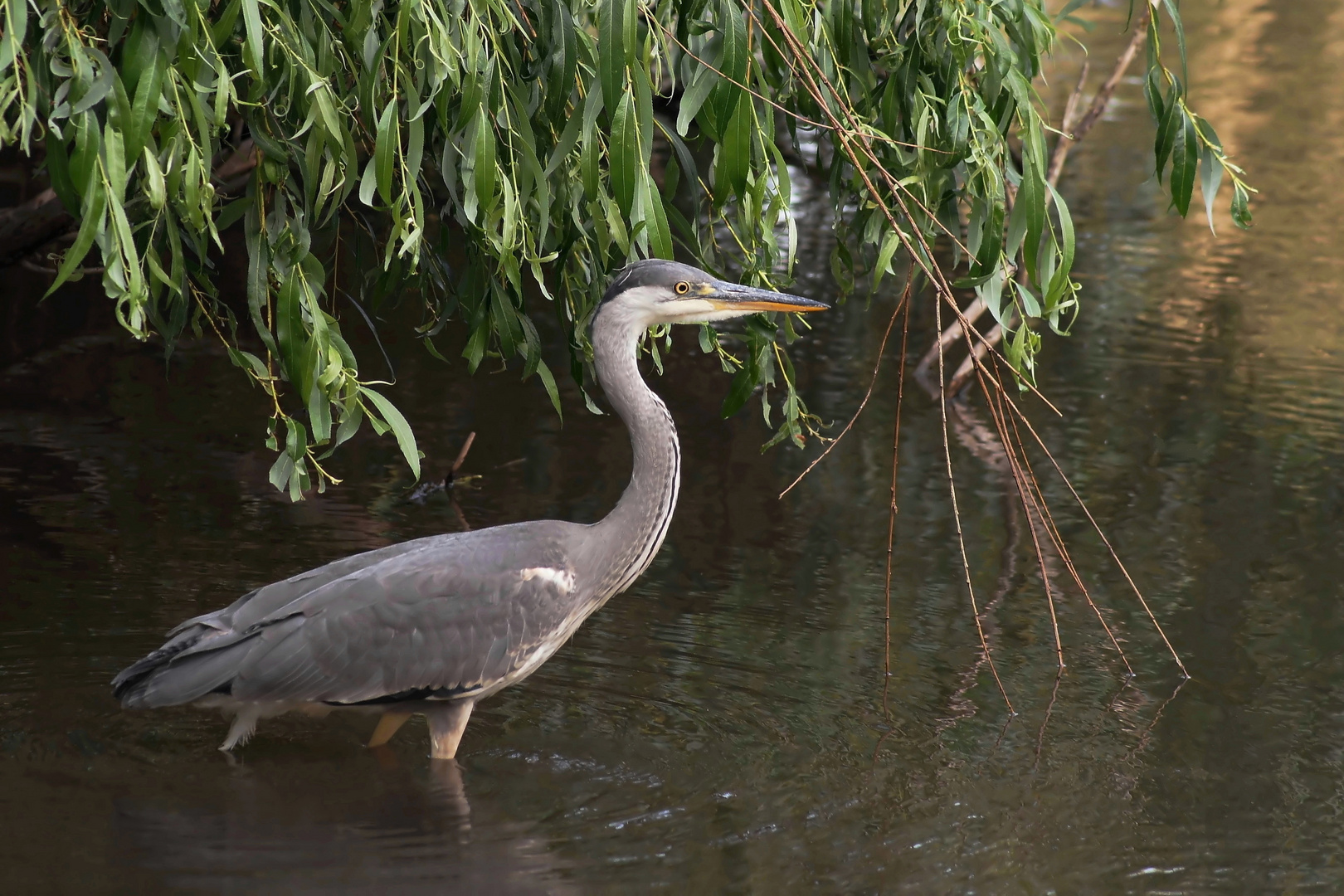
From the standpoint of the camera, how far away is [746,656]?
5.69 m

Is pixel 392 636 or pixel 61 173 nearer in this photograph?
pixel 61 173

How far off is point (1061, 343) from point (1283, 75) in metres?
11.7

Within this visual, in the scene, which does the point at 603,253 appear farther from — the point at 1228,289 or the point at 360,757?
the point at 1228,289

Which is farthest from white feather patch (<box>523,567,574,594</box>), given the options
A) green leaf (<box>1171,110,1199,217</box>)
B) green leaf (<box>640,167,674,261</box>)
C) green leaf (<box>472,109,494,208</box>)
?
green leaf (<box>1171,110,1199,217</box>)

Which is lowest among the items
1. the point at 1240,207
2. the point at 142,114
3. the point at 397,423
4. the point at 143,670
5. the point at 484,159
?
the point at 143,670

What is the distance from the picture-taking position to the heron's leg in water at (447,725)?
4.82 meters

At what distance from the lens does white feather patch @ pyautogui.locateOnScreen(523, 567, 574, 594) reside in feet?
15.6

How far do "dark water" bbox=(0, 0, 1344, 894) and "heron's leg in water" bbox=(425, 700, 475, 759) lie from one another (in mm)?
90

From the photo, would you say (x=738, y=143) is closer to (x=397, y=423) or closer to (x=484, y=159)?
(x=484, y=159)

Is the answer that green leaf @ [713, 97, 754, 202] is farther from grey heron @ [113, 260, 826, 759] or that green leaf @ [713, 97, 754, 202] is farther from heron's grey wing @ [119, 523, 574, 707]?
heron's grey wing @ [119, 523, 574, 707]

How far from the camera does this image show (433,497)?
24.2 ft

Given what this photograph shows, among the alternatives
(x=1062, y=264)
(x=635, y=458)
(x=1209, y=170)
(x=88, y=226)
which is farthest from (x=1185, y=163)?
(x=88, y=226)

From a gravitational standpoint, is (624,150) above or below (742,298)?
above

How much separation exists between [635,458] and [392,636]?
38.4 inches
